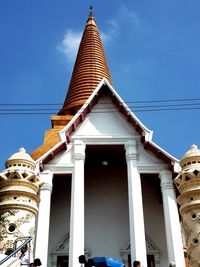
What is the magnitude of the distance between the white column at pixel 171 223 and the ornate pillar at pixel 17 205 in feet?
15.1

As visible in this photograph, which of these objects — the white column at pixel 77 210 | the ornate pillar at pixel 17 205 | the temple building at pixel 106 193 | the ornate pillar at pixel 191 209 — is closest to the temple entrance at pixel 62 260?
the temple building at pixel 106 193

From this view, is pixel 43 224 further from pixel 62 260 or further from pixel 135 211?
pixel 135 211

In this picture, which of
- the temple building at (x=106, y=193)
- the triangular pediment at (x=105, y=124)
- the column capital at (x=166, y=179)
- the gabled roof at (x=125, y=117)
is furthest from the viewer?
the triangular pediment at (x=105, y=124)

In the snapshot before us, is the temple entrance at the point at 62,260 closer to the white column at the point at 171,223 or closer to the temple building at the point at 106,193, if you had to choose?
the temple building at the point at 106,193

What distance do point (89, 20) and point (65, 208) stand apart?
53.3 feet

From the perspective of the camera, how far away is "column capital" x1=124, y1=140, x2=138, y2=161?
13.4 meters

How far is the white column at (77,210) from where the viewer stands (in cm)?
1125

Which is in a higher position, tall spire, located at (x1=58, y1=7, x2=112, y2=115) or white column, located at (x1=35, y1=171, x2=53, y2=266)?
tall spire, located at (x1=58, y1=7, x2=112, y2=115)

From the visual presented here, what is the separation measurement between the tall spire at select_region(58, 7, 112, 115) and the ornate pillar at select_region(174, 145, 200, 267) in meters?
9.80

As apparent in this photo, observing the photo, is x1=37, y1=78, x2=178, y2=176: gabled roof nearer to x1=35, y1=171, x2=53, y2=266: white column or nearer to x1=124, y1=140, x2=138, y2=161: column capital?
x1=124, y1=140, x2=138, y2=161: column capital

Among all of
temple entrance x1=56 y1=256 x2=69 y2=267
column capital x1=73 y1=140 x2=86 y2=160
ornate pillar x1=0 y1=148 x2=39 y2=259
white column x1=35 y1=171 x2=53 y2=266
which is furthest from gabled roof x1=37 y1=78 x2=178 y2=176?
ornate pillar x1=0 y1=148 x2=39 y2=259

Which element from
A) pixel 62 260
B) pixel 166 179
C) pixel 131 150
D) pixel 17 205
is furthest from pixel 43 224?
pixel 166 179

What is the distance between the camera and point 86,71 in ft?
68.4

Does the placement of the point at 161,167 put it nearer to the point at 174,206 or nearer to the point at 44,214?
the point at 174,206
